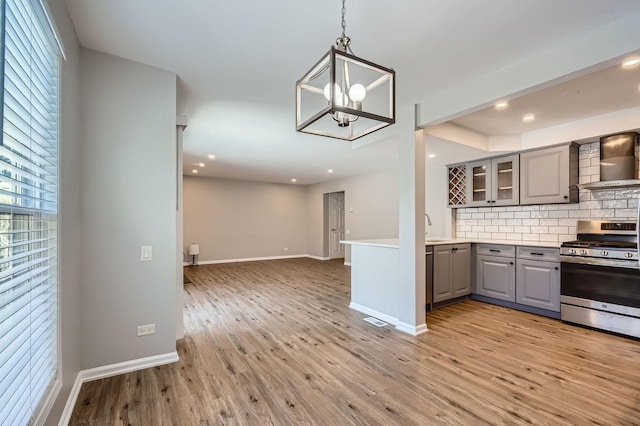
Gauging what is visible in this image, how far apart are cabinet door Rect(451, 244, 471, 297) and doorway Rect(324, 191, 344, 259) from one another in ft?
17.8

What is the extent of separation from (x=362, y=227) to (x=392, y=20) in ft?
21.3

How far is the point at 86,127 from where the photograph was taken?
2.39 meters

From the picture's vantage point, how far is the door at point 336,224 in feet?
32.1

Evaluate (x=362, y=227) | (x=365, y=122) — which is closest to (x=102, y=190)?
(x=365, y=122)

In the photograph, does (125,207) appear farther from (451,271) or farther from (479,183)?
(479,183)

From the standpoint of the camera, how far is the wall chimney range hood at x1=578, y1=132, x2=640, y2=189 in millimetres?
3537

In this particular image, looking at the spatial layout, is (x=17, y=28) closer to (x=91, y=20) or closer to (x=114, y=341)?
(x=91, y=20)

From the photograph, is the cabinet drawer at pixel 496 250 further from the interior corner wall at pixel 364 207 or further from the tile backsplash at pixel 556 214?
the interior corner wall at pixel 364 207

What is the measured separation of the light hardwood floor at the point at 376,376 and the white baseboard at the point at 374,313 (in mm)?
231

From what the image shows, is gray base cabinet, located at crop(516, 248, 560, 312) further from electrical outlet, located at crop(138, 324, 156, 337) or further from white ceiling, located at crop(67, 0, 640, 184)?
electrical outlet, located at crop(138, 324, 156, 337)

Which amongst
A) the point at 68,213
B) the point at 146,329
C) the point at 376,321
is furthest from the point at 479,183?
the point at 68,213

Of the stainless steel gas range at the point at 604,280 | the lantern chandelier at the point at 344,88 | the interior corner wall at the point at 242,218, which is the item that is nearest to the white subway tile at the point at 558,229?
the stainless steel gas range at the point at 604,280

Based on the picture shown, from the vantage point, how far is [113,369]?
8.04ft

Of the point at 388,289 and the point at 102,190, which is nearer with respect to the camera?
the point at 102,190
